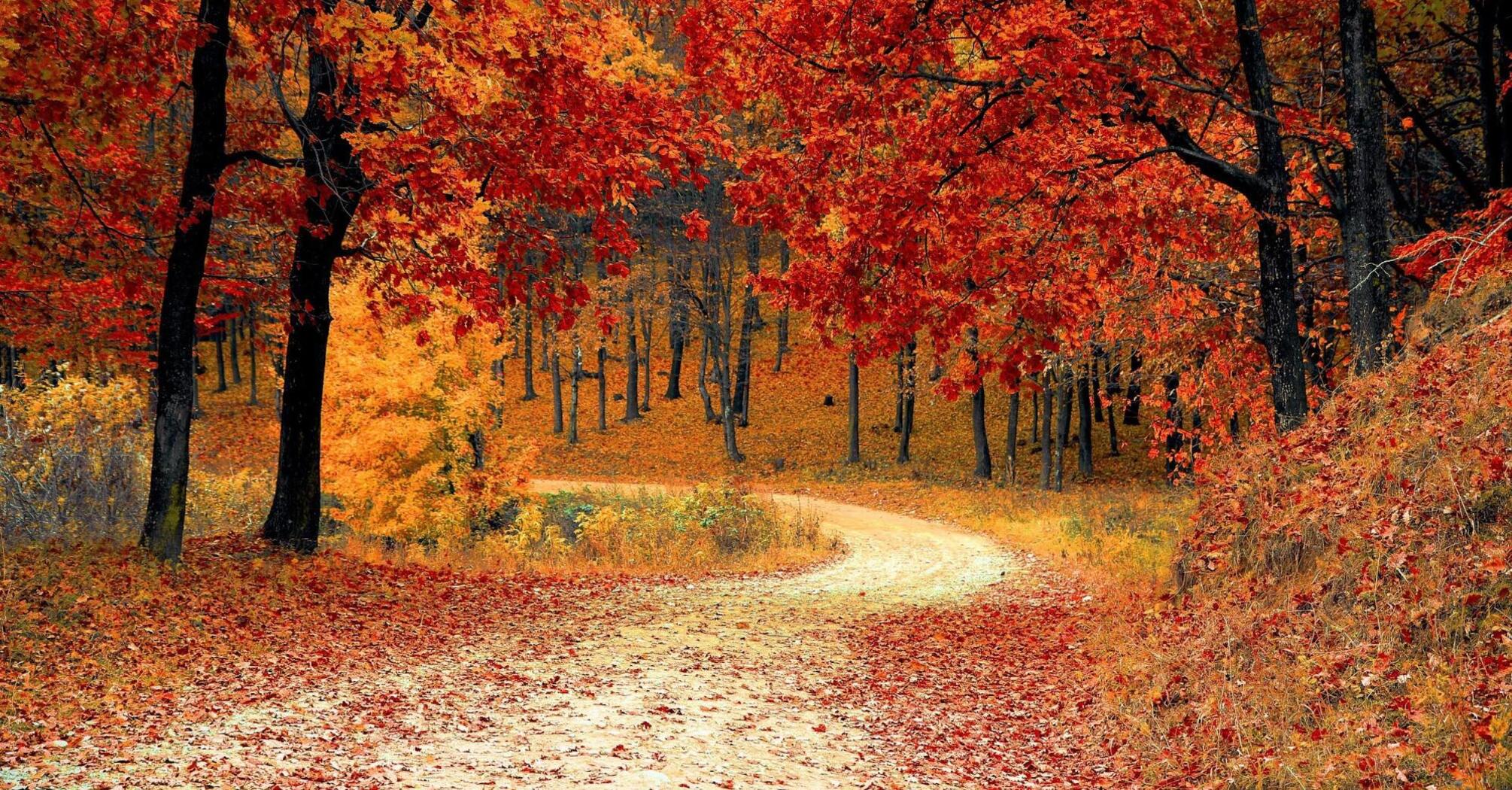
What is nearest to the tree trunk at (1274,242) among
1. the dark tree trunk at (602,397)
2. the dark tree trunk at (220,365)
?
the dark tree trunk at (602,397)

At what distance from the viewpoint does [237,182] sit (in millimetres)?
12016

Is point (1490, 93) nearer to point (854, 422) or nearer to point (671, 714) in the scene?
point (671, 714)

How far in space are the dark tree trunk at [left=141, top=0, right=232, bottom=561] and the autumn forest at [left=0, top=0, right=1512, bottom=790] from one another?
43 millimetres

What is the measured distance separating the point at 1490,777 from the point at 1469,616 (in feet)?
5.15

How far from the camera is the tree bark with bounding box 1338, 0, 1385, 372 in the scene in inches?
378

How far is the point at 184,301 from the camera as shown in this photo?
10.1 meters

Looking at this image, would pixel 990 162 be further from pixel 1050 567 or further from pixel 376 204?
pixel 1050 567

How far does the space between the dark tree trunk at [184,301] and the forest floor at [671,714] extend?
3.52m

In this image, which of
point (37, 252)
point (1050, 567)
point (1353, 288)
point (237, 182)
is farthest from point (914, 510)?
point (37, 252)

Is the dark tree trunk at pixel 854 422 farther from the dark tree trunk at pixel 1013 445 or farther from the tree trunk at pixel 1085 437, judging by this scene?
the tree trunk at pixel 1085 437

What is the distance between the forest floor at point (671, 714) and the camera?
20.1 feet

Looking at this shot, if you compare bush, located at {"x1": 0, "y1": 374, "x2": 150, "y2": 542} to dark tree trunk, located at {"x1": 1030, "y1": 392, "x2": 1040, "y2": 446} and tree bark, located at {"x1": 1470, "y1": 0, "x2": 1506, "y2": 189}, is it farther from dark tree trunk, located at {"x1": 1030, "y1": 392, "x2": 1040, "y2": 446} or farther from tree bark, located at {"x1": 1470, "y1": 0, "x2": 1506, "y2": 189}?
dark tree trunk, located at {"x1": 1030, "y1": 392, "x2": 1040, "y2": 446}

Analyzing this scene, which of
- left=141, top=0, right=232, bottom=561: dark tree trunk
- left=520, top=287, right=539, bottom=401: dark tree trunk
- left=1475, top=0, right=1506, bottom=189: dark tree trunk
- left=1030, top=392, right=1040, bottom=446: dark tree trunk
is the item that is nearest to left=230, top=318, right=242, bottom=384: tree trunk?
left=520, top=287, right=539, bottom=401: dark tree trunk

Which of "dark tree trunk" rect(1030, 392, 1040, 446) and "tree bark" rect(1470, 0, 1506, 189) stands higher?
"tree bark" rect(1470, 0, 1506, 189)
